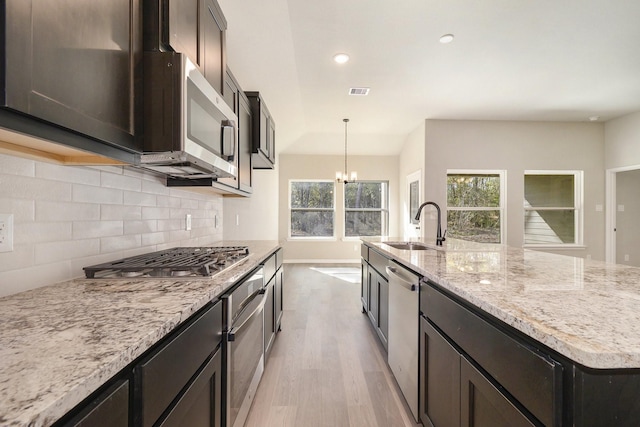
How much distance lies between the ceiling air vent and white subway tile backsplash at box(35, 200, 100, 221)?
363cm

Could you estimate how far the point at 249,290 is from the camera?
1.52 meters

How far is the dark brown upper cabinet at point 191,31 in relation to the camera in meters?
1.07

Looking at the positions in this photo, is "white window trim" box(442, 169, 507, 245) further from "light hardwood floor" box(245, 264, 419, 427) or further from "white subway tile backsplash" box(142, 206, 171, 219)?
"white subway tile backsplash" box(142, 206, 171, 219)

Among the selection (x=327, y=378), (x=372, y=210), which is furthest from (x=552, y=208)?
(x=327, y=378)

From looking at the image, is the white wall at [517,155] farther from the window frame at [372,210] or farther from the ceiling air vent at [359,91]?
the window frame at [372,210]

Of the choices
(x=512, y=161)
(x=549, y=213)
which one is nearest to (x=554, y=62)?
(x=512, y=161)

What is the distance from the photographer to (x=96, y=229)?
51.3 inches

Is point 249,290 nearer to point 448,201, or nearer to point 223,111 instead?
point 223,111

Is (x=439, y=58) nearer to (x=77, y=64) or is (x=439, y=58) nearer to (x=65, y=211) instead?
(x=77, y=64)

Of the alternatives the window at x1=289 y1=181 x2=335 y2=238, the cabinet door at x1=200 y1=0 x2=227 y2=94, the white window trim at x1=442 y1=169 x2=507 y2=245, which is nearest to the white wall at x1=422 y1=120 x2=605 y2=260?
the white window trim at x1=442 y1=169 x2=507 y2=245

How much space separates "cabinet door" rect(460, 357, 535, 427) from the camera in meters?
0.77

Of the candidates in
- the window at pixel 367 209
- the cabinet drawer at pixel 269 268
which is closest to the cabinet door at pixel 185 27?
the cabinet drawer at pixel 269 268

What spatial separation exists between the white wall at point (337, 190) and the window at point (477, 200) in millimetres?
1751

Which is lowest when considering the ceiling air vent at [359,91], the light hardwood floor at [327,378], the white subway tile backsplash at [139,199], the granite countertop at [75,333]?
the light hardwood floor at [327,378]
